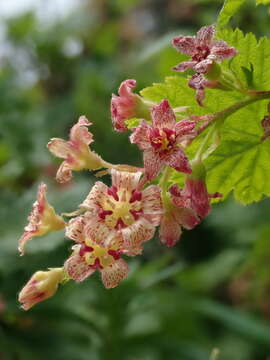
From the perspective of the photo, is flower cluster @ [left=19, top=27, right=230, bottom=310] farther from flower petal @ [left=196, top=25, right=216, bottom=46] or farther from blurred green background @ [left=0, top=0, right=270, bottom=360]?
blurred green background @ [left=0, top=0, right=270, bottom=360]

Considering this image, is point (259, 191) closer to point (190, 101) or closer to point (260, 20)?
point (190, 101)

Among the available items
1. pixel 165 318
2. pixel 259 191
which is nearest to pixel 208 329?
pixel 165 318

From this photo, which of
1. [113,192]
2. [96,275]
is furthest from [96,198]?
[96,275]

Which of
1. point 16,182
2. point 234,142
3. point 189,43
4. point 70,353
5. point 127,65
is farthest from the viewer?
point 127,65

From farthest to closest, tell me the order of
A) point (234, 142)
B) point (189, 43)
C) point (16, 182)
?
point (16, 182)
point (234, 142)
point (189, 43)

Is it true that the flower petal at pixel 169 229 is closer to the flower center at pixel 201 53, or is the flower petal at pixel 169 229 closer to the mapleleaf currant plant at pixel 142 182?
the mapleleaf currant plant at pixel 142 182

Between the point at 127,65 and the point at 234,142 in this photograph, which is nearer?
the point at 234,142

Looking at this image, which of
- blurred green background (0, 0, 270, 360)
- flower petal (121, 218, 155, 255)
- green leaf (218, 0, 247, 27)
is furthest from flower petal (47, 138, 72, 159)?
blurred green background (0, 0, 270, 360)
